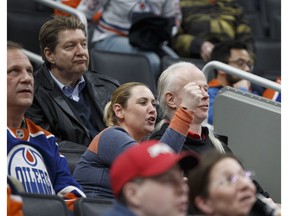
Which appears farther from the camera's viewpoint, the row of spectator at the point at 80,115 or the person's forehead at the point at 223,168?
the row of spectator at the point at 80,115

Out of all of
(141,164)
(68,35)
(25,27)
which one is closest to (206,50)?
(25,27)

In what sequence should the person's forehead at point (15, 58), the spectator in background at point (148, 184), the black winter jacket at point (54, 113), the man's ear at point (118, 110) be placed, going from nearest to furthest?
the spectator in background at point (148, 184) → the person's forehead at point (15, 58) → the man's ear at point (118, 110) → the black winter jacket at point (54, 113)

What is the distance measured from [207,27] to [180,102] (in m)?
3.16

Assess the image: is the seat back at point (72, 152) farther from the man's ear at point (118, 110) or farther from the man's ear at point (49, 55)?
the man's ear at point (49, 55)

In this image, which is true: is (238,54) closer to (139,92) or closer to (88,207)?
(139,92)

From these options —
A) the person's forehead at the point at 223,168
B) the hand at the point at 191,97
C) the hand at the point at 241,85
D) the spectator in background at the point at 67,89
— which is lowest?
the hand at the point at 241,85

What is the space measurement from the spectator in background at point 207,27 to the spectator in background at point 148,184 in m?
4.92

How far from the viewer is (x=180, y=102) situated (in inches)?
238

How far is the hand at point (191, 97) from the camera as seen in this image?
5484mm

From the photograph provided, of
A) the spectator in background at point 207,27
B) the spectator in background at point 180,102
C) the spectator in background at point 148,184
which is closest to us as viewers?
the spectator in background at point 148,184

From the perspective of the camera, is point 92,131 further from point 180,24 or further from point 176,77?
point 180,24

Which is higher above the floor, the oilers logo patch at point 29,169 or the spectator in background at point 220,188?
the spectator in background at point 220,188

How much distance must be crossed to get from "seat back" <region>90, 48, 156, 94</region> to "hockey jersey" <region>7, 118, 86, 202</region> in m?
2.66

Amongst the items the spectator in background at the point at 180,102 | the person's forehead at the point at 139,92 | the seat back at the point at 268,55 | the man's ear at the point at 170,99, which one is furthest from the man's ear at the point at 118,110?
the seat back at the point at 268,55
